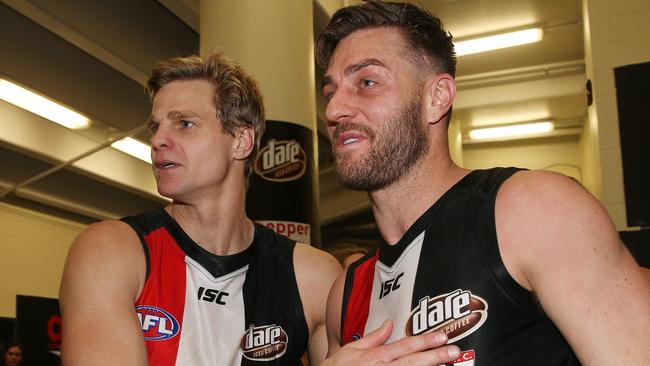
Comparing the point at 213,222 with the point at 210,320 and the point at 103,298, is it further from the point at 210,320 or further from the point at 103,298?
the point at 103,298

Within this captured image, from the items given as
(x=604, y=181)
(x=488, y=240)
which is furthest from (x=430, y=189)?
(x=604, y=181)

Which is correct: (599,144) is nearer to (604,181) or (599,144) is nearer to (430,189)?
(604,181)

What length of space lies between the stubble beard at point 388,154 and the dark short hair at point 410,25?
0.20 metres

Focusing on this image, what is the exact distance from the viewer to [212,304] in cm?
242

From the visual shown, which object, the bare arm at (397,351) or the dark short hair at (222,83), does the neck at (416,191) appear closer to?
the bare arm at (397,351)

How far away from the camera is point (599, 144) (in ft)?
16.4

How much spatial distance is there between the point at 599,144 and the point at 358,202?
6457 millimetres

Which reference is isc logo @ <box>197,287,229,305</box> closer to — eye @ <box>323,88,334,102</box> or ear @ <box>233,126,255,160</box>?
ear @ <box>233,126,255,160</box>

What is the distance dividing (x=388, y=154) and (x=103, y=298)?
97cm

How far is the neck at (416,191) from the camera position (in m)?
1.91

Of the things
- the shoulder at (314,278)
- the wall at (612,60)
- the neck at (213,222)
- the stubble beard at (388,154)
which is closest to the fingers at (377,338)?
the stubble beard at (388,154)

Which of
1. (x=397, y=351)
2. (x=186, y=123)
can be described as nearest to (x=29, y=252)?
(x=186, y=123)

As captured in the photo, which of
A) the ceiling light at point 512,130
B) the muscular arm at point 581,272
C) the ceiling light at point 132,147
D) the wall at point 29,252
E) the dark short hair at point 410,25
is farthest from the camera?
the ceiling light at point 512,130

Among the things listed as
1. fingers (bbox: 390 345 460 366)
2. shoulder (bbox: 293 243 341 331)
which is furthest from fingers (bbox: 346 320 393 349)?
shoulder (bbox: 293 243 341 331)
